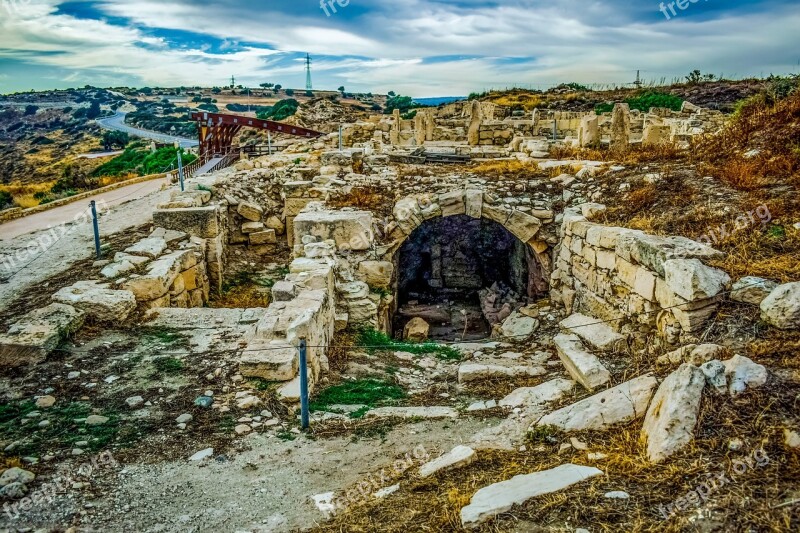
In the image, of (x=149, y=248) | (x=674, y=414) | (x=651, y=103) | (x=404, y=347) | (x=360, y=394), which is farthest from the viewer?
(x=651, y=103)

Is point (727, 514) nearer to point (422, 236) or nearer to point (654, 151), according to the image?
point (654, 151)

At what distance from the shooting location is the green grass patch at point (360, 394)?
16.0ft

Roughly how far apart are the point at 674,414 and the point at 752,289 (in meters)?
1.86

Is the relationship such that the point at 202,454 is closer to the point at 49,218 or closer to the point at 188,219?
the point at 188,219

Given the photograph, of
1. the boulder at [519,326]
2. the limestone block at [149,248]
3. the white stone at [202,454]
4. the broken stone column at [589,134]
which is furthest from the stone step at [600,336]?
the broken stone column at [589,134]

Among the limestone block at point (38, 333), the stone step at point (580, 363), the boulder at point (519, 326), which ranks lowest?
the boulder at point (519, 326)

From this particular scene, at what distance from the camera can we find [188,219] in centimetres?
877

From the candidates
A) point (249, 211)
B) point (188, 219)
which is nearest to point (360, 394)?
point (188, 219)

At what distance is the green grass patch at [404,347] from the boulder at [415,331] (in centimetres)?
242

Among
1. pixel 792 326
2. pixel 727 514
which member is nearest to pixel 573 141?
pixel 792 326

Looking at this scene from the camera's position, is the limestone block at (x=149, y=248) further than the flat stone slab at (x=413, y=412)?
Yes

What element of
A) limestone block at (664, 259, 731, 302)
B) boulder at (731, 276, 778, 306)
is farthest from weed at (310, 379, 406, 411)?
boulder at (731, 276, 778, 306)

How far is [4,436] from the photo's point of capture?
3.93m

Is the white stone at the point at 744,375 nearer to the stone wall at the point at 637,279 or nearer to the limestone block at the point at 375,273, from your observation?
the stone wall at the point at 637,279
